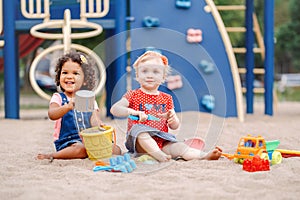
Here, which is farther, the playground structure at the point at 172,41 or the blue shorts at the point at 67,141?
the playground structure at the point at 172,41

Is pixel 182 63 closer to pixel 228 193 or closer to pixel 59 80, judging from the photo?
pixel 59 80

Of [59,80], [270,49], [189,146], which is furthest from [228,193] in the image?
[270,49]

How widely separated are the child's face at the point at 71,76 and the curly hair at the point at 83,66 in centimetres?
2

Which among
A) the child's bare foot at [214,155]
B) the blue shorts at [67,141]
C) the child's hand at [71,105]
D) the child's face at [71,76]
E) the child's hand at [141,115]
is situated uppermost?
the child's face at [71,76]

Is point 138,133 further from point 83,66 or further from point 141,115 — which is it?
point 83,66

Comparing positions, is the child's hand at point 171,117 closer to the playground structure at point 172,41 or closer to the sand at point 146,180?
the sand at point 146,180

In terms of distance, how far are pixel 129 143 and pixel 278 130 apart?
8.54 ft

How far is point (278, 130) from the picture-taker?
18.1ft

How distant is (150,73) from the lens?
337cm

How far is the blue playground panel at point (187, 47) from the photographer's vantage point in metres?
6.54

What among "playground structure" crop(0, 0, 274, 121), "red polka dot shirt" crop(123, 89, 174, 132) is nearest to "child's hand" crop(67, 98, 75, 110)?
"red polka dot shirt" crop(123, 89, 174, 132)

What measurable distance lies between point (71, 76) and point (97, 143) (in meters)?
0.53

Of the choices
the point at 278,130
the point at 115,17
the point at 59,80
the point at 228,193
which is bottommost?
the point at 278,130

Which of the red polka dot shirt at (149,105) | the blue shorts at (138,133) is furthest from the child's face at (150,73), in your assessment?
the blue shorts at (138,133)
